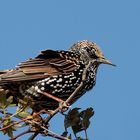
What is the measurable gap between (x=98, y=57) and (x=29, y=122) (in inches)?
97.4

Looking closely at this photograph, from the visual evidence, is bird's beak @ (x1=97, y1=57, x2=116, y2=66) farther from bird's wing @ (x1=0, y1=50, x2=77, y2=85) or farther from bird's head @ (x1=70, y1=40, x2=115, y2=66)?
bird's wing @ (x1=0, y1=50, x2=77, y2=85)

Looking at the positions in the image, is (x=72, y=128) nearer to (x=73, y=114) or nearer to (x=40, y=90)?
(x=73, y=114)

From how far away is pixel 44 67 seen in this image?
5266mm

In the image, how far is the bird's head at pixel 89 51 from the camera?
5.33 meters

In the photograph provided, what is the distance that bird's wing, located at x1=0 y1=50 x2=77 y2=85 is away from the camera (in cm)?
502

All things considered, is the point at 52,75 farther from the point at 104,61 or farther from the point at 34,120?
the point at 34,120

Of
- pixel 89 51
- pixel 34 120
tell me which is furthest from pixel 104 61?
pixel 34 120

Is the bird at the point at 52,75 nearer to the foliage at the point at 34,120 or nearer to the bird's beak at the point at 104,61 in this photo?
the bird's beak at the point at 104,61

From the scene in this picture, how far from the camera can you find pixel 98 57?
5.37 metres

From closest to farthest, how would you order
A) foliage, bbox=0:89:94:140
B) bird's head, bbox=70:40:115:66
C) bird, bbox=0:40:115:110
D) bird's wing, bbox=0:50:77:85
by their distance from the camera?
foliage, bbox=0:89:94:140
bird, bbox=0:40:115:110
bird's wing, bbox=0:50:77:85
bird's head, bbox=70:40:115:66

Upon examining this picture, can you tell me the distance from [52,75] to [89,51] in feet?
2.03

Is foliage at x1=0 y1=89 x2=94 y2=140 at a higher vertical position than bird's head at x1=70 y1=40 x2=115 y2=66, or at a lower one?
lower

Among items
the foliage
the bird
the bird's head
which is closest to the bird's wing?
the bird

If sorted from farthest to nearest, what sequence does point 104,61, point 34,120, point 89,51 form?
point 89,51, point 104,61, point 34,120
